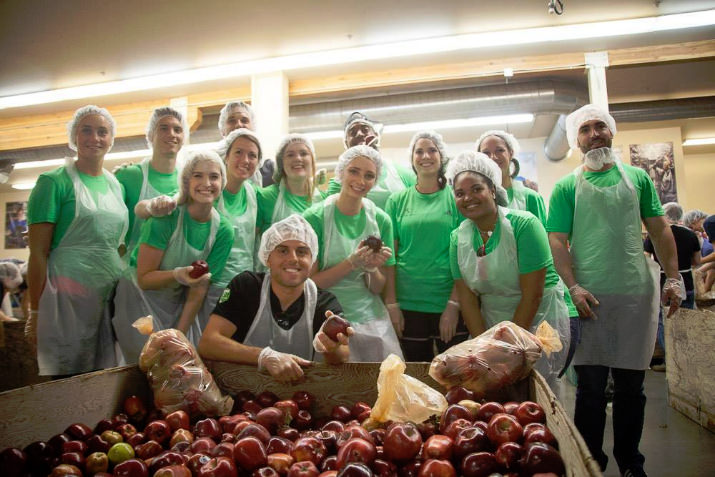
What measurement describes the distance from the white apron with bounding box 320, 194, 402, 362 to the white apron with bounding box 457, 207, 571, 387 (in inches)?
21.8

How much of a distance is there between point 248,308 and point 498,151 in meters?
1.95

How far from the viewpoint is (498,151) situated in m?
3.15

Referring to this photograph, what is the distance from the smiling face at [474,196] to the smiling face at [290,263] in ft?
2.84

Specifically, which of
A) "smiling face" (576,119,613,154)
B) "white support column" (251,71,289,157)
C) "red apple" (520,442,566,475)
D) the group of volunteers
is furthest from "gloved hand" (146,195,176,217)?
"white support column" (251,71,289,157)

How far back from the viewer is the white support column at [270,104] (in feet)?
20.5

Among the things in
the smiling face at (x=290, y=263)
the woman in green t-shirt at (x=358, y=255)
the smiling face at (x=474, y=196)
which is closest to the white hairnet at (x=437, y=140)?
the woman in green t-shirt at (x=358, y=255)

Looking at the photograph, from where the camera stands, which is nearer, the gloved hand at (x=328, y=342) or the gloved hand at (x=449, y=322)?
the gloved hand at (x=328, y=342)

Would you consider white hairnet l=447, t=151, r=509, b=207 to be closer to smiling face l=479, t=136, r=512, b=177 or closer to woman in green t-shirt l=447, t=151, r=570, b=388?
woman in green t-shirt l=447, t=151, r=570, b=388

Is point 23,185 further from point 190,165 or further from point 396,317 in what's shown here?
point 396,317

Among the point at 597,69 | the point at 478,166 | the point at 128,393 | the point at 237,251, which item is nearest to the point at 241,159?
the point at 237,251

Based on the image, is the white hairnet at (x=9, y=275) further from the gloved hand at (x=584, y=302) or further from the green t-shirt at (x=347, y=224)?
the gloved hand at (x=584, y=302)

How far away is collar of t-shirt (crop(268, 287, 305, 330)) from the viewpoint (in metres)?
2.26

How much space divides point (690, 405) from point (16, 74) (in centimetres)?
870

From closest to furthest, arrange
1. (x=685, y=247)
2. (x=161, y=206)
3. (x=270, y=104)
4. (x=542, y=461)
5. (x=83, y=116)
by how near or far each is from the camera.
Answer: (x=542, y=461) → (x=161, y=206) → (x=83, y=116) → (x=685, y=247) → (x=270, y=104)
